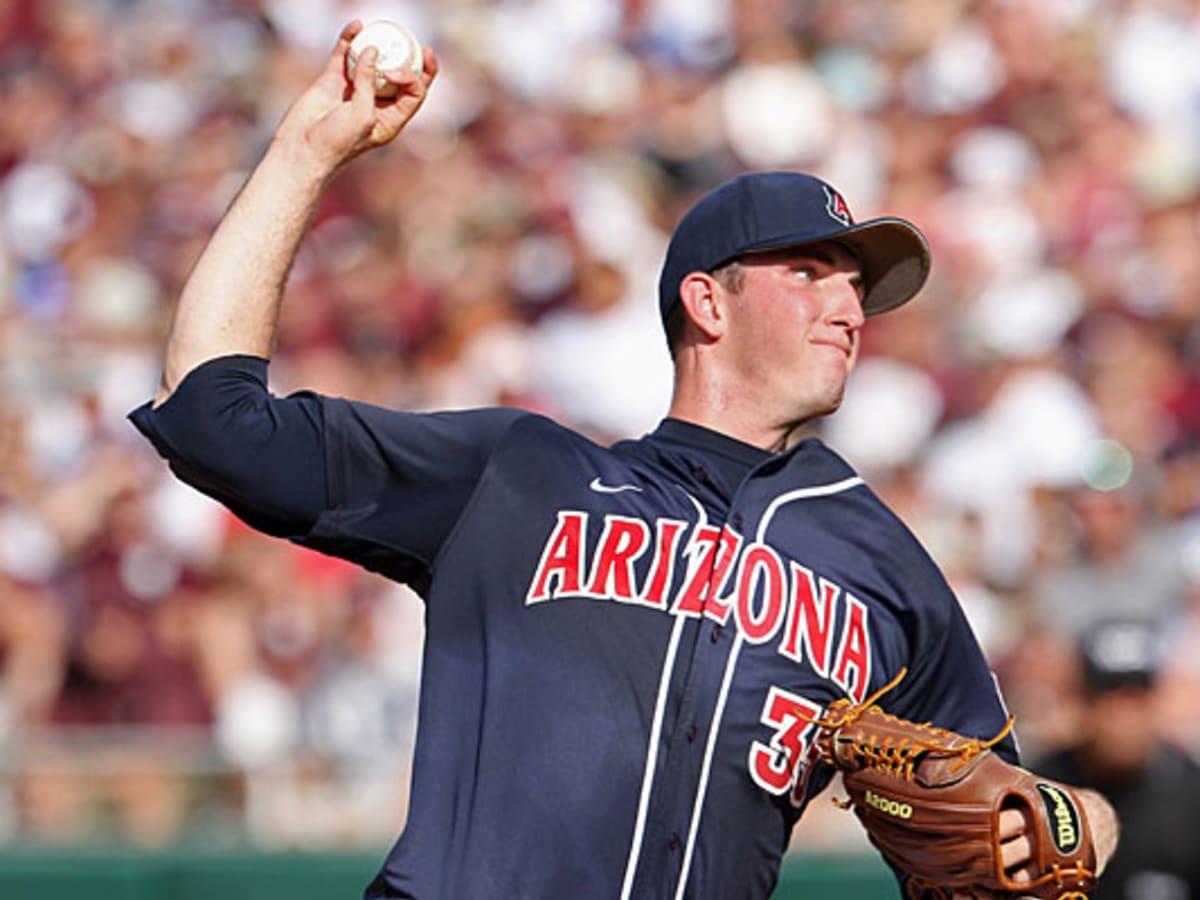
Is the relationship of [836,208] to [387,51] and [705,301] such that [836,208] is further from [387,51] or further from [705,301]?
[387,51]

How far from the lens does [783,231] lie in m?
3.40

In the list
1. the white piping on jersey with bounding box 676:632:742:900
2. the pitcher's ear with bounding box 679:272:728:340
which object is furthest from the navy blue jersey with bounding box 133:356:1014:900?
the pitcher's ear with bounding box 679:272:728:340

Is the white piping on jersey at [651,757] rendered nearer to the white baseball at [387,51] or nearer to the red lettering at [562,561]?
the red lettering at [562,561]

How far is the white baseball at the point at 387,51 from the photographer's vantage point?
3.18 m

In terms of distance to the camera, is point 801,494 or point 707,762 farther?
point 801,494

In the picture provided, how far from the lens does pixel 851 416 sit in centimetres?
819

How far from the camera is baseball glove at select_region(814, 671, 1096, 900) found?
3096 mm

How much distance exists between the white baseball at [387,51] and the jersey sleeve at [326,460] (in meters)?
0.48

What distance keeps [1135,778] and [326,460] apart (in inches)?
130

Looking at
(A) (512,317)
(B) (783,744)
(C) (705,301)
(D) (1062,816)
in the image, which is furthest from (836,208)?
(A) (512,317)

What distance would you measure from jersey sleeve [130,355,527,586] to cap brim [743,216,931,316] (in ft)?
2.00

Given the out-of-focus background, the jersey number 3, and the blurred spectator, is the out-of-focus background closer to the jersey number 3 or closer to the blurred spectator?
the blurred spectator

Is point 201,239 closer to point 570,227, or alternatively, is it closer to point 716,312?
point 570,227

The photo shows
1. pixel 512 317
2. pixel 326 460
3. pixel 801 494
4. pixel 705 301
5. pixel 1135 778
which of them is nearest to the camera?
pixel 326 460
